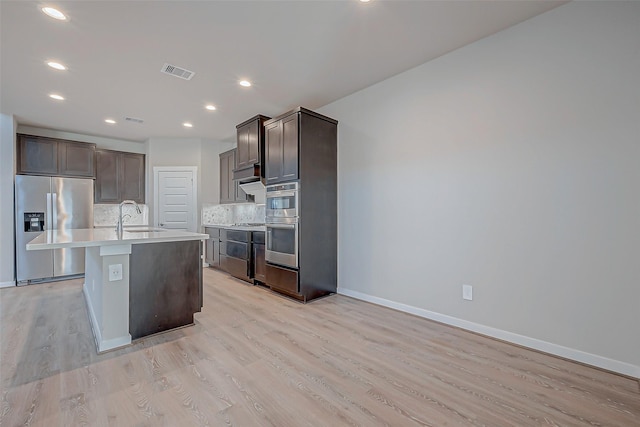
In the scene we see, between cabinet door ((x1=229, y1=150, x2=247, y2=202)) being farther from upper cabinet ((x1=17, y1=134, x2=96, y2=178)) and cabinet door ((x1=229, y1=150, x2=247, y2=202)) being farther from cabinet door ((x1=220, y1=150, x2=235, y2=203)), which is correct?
upper cabinet ((x1=17, y1=134, x2=96, y2=178))

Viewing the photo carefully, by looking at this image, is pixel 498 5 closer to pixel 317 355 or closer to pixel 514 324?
pixel 514 324

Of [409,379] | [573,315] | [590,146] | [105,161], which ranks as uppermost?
[105,161]

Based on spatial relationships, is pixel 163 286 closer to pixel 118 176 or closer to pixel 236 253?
pixel 236 253

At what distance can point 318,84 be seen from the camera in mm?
3561

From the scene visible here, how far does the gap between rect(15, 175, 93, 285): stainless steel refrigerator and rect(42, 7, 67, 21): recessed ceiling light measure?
355cm

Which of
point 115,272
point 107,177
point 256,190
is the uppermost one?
point 107,177

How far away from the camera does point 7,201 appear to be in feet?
14.5

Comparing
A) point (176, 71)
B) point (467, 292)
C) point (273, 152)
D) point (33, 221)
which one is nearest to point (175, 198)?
point (33, 221)

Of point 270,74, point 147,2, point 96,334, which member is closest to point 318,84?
point 270,74

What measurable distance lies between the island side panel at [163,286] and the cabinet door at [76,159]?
409 cm

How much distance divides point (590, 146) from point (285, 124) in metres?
3.07

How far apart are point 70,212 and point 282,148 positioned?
4104mm

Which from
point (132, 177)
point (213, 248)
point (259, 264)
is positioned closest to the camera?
point (259, 264)

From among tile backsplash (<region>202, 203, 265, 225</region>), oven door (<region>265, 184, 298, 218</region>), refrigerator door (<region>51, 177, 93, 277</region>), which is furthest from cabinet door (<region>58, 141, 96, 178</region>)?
oven door (<region>265, 184, 298, 218</region>)
